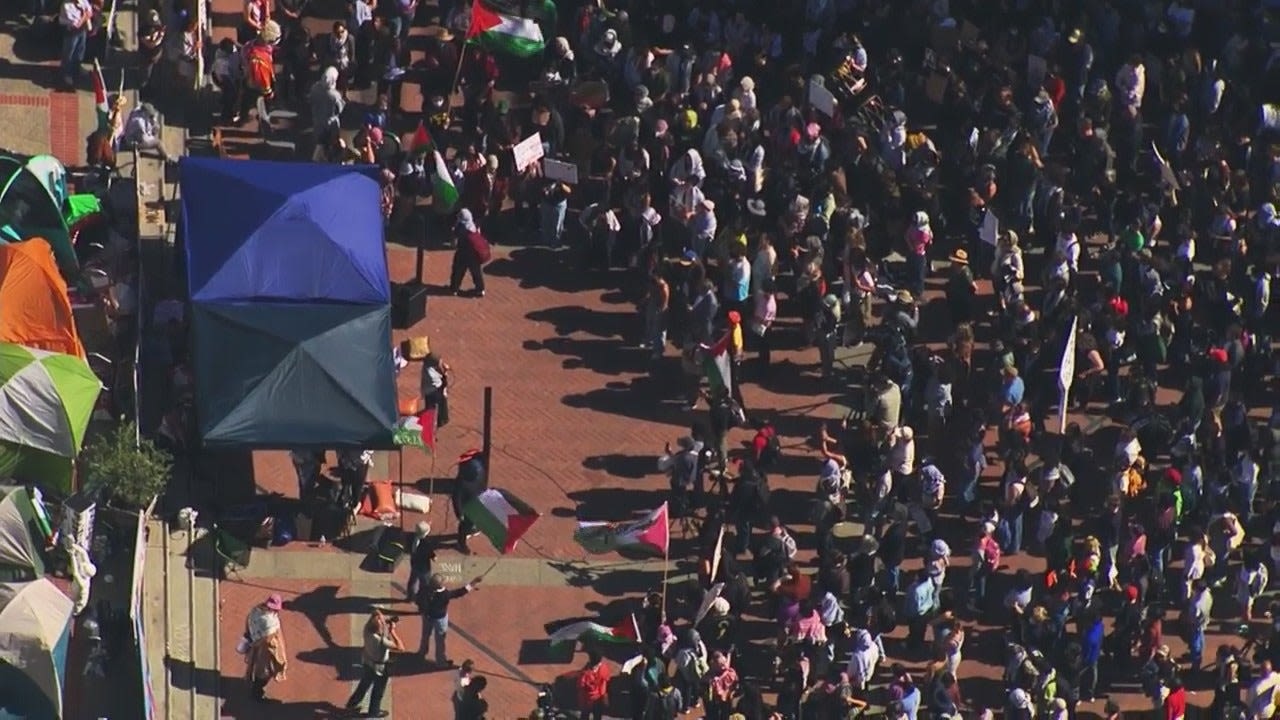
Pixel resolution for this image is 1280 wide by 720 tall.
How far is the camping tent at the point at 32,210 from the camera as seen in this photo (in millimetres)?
47000

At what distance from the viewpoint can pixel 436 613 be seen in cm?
4500

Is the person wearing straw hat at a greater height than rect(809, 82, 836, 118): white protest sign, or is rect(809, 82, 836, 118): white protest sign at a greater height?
rect(809, 82, 836, 118): white protest sign

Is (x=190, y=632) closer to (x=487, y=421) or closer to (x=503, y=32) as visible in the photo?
(x=487, y=421)

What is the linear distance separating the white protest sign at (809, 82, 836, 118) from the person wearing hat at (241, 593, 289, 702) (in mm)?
12343

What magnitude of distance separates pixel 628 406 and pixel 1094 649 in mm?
7297

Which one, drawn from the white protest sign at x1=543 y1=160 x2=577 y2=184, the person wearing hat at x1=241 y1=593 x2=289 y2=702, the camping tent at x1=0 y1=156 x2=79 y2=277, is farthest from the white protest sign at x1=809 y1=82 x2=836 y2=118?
the person wearing hat at x1=241 y1=593 x2=289 y2=702

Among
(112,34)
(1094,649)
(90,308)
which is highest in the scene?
(112,34)

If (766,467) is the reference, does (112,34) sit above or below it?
above

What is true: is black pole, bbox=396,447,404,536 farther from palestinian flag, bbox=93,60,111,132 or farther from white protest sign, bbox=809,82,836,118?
white protest sign, bbox=809,82,836,118

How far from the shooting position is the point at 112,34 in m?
51.2

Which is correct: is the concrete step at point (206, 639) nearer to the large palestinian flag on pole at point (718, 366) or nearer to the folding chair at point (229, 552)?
the folding chair at point (229, 552)

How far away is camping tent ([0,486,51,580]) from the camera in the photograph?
43.0 m

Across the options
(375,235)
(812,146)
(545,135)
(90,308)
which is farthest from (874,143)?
(90,308)

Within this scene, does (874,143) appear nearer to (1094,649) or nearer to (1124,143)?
(1124,143)
